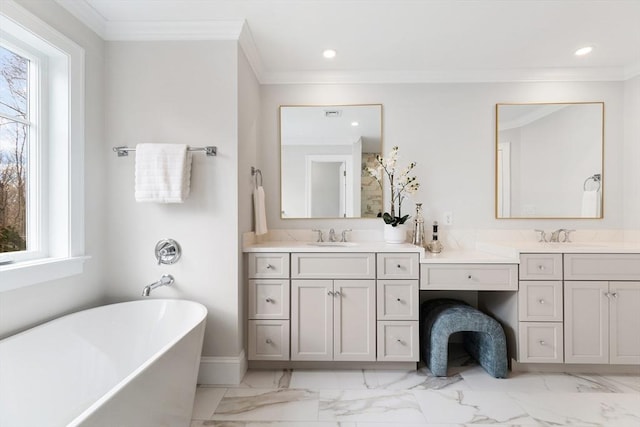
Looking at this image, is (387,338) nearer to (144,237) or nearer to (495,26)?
(144,237)

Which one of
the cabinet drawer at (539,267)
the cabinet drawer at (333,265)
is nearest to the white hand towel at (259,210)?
the cabinet drawer at (333,265)

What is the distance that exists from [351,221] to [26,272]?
2.14 m

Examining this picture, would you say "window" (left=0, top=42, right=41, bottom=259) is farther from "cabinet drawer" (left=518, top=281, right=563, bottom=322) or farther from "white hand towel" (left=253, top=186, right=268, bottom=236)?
"cabinet drawer" (left=518, top=281, right=563, bottom=322)

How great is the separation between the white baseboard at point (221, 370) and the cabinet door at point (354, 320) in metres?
0.68

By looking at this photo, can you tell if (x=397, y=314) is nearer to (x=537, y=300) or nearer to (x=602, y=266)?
(x=537, y=300)

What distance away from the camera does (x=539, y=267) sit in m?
2.25

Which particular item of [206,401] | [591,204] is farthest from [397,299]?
→ [591,204]

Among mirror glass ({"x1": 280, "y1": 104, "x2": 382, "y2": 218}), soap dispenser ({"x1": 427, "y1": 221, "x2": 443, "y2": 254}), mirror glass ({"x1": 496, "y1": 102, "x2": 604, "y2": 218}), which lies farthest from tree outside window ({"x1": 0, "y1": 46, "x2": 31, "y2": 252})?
mirror glass ({"x1": 496, "y1": 102, "x2": 604, "y2": 218})

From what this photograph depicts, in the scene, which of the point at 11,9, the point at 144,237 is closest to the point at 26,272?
the point at 144,237

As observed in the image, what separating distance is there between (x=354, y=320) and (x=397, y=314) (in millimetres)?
306

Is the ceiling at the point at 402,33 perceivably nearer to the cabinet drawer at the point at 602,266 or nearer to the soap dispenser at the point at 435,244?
the soap dispenser at the point at 435,244

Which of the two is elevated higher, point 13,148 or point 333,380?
point 13,148

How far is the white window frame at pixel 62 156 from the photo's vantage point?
182 cm

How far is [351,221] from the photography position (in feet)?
9.35
